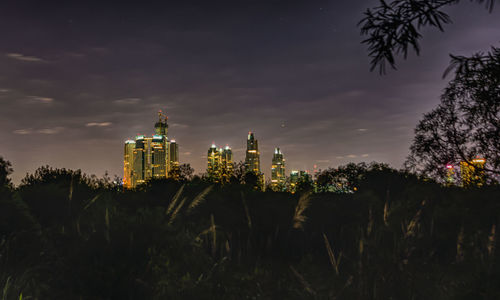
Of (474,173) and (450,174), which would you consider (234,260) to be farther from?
(450,174)

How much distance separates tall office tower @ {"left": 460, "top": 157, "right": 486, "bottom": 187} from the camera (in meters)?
17.2

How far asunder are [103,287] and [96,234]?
1399mm

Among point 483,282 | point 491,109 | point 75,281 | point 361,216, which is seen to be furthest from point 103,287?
point 491,109

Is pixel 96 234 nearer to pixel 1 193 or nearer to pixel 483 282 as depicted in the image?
pixel 1 193

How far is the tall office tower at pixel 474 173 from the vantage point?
17250 mm

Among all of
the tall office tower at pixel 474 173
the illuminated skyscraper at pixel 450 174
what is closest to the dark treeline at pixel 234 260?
the tall office tower at pixel 474 173

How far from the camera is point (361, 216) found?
45.2ft

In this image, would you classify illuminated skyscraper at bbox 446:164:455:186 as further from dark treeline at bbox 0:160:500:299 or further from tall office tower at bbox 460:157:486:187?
dark treeline at bbox 0:160:500:299

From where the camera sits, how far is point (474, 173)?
17.7 meters

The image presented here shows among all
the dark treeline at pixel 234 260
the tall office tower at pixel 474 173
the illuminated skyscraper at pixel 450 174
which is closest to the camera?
the dark treeline at pixel 234 260

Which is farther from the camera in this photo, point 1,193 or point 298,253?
point 1,193

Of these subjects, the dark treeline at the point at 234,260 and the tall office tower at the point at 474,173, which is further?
the tall office tower at the point at 474,173

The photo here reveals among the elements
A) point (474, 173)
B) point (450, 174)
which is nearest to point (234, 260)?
point (474, 173)

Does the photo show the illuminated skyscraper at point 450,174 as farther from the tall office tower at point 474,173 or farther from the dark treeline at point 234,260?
the dark treeline at point 234,260
